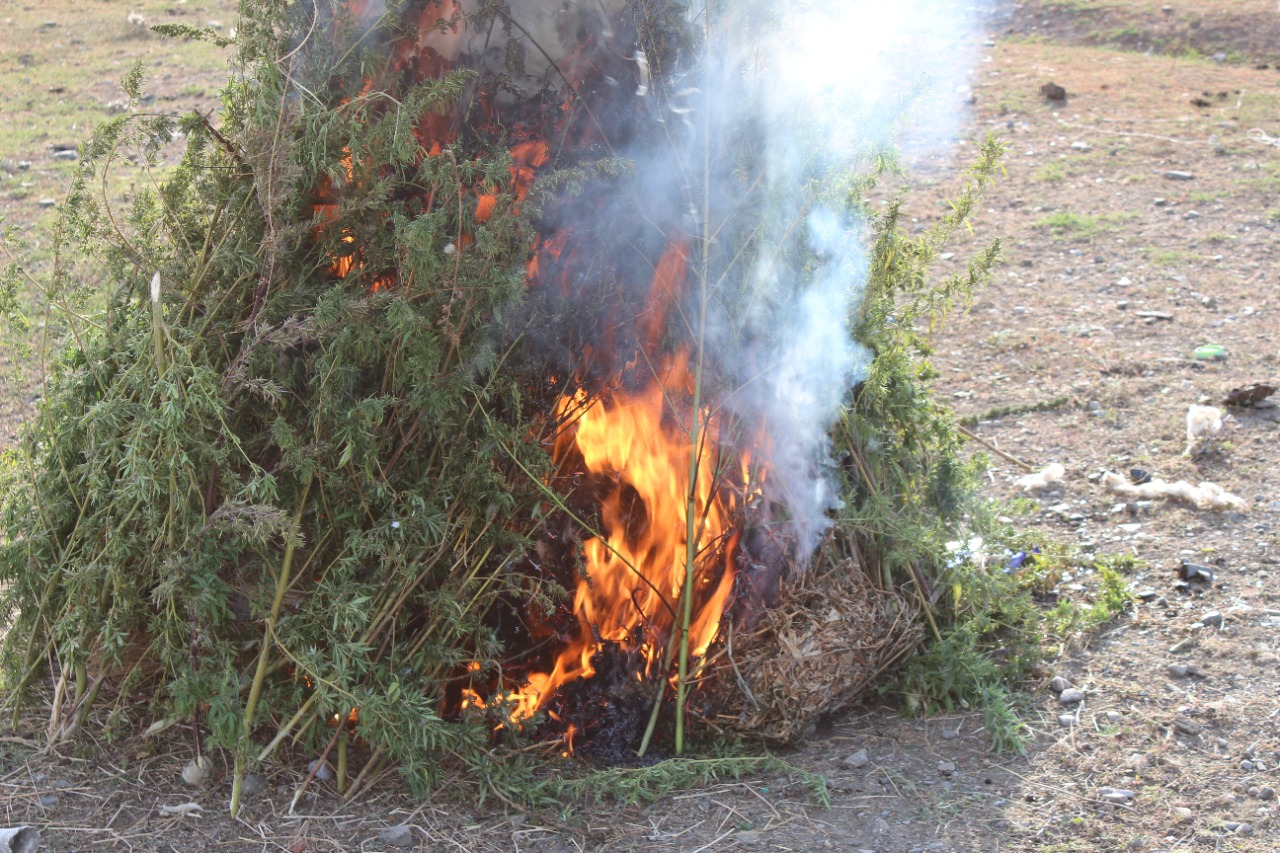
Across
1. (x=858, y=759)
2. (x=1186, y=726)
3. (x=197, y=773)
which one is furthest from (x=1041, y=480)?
(x=197, y=773)

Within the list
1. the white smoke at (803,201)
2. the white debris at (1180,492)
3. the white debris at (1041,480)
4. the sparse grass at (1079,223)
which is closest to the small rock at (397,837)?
the white smoke at (803,201)

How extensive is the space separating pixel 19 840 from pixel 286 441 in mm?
1038

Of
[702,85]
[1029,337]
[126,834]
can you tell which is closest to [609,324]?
[702,85]

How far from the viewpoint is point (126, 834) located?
273cm

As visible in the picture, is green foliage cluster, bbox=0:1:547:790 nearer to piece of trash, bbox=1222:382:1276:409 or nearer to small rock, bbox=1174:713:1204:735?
small rock, bbox=1174:713:1204:735

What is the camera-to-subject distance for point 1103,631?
3725 millimetres

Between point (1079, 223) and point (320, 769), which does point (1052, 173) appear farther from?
point (320, 769)

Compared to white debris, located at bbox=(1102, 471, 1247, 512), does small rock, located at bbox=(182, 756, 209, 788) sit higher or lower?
higher

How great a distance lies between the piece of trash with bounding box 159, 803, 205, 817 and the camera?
2783 mm

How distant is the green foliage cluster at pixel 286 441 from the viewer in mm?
2744

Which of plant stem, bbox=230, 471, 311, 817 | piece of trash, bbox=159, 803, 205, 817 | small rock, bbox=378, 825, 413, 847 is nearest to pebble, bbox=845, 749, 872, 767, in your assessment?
small rock, bbox=378, 825, 413, 847

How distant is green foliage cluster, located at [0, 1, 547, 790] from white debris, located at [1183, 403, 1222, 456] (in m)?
2.96

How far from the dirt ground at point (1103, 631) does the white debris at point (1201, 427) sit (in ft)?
0.18

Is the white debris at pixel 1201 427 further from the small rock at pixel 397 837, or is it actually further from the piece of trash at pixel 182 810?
the piece of trash at pixel 182 810
